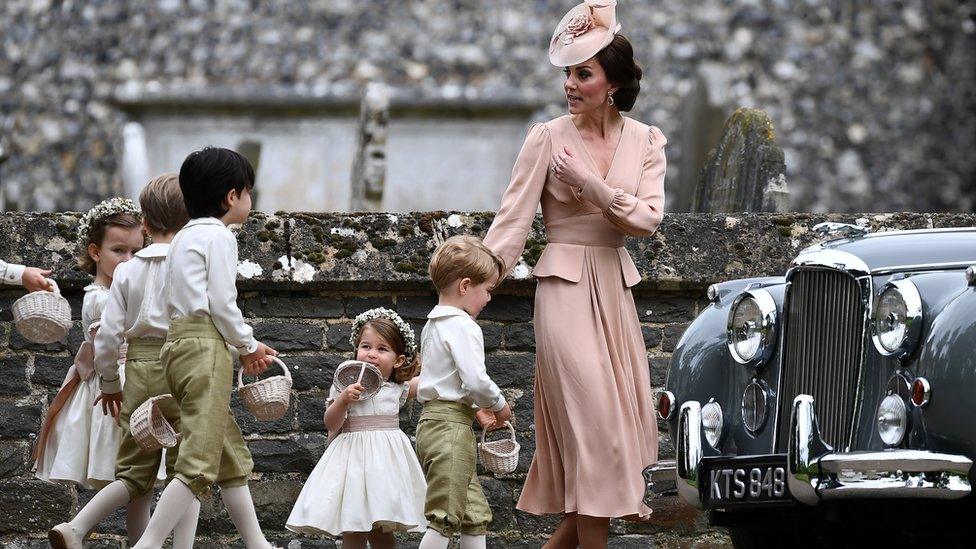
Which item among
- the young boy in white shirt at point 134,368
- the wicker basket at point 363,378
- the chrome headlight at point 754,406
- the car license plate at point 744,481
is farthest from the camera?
the wicker basket at point 363,378

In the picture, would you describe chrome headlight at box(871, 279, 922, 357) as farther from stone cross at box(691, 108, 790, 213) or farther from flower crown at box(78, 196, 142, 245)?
flower crown at box(78, 196, 142, 245)

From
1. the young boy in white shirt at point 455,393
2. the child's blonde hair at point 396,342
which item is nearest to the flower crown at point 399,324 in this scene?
the child's blonde hair at point 396,342

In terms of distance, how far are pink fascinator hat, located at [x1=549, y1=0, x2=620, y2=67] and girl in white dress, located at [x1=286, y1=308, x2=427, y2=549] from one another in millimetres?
1032

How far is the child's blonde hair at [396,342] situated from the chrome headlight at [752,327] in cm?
119

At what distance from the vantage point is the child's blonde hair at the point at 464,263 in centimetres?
554

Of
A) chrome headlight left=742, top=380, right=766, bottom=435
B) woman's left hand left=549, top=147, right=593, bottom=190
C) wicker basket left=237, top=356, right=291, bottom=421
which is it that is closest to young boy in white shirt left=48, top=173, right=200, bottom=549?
wicker basket left=237, top=356, right=291, bottom=421

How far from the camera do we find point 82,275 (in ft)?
22.0

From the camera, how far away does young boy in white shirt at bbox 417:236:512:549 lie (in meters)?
5.43

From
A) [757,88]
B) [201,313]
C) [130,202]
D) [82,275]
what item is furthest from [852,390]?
[757,88]

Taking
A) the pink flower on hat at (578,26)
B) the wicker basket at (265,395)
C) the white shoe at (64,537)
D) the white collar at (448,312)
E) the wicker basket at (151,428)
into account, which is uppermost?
the pink flower on hat at (578,26)

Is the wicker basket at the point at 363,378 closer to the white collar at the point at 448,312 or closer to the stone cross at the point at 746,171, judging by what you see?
the white collar at the point at 448,312

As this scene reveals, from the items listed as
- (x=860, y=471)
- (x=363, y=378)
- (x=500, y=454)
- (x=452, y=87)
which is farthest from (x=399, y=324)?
(x=452, y=87)

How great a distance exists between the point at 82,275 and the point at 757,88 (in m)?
12.4

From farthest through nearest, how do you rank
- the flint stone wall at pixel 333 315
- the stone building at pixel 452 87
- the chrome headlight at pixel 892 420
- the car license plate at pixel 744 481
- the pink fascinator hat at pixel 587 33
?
the stone building at pixel 452 87
the flint stone wall at pixel 333 315
the pink fascinator hat at pixel 587 33
the car license plate at pixel 744 481
the chrome headlight at pixel 892 420
